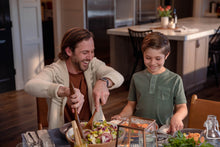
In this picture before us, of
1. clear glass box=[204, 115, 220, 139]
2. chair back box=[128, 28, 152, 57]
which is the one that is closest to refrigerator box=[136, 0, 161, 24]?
chair back box=[128, 28, 152, 57]

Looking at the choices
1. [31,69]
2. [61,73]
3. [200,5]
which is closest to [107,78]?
[61,73]

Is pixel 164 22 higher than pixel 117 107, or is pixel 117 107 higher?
pixel 164 22

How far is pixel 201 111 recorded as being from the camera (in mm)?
1838

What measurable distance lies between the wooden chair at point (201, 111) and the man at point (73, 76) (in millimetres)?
468

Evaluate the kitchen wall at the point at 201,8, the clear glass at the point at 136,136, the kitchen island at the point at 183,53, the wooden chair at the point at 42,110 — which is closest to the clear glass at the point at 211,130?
the clear glass at the point at 136,136

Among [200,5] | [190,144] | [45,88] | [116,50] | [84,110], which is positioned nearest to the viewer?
[190,144]

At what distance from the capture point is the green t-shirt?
75.0 inches

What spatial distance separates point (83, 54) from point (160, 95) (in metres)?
0.53

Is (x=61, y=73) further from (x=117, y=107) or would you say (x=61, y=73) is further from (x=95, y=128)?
(x=117, y=107)

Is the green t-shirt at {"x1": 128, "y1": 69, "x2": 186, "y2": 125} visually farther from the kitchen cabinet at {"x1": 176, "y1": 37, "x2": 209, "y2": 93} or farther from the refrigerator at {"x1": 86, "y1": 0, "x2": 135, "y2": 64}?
the refrigerator at {"x1": 86, "y1": 0, "x2": 135, "y2": 64}

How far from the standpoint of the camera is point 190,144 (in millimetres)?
1125

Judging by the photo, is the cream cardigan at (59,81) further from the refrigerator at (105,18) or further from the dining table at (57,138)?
the refrigerator at (105,18)

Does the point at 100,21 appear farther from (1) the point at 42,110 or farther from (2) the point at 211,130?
(2) the point at 211,130

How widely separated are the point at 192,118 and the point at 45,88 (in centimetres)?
88
